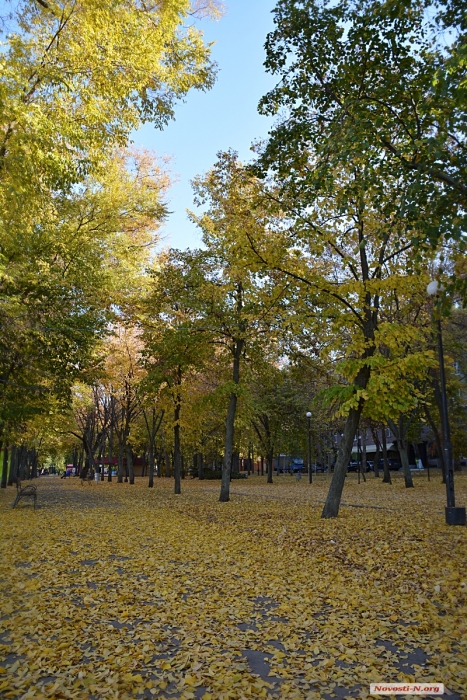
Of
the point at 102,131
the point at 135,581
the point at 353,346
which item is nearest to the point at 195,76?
the point at 102,131

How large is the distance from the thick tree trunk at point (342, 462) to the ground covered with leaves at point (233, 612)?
1582 mm

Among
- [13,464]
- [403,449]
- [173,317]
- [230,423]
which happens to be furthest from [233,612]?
[13,464]

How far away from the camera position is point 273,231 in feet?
40.8

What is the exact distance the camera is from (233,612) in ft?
17.1

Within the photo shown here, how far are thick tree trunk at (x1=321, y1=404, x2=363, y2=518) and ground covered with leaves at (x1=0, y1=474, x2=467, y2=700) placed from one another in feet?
5.19

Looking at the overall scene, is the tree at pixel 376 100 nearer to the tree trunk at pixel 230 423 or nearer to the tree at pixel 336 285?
the tree at pixel 336 285

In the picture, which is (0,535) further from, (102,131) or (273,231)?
(273,231)

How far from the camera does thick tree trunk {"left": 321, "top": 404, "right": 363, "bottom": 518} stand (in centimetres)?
1174

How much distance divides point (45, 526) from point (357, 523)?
7.30 m

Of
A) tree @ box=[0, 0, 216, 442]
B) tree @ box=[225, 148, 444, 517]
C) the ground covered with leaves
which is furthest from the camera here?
tree @ box=[225, 148, 444, 517]

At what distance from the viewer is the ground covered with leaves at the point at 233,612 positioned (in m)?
3.65

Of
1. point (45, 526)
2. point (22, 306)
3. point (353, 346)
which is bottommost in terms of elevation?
point (45, 526)

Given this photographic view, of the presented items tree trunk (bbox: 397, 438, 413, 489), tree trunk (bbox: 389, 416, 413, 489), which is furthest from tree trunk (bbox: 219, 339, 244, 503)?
tree trunk (bbox: 397, 438, 413, 489)

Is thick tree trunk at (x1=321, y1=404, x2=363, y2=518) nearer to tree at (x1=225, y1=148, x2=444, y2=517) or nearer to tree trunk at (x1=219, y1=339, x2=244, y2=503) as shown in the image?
tree at (x1=225, y1=148, x2=444, y2=517)
